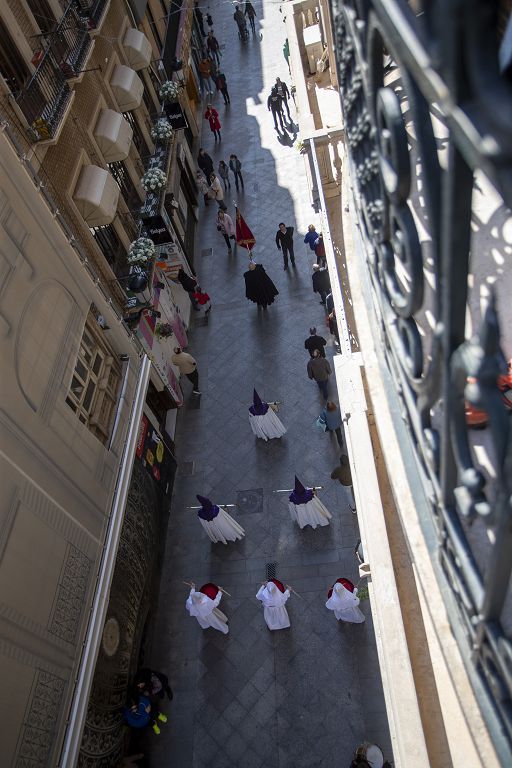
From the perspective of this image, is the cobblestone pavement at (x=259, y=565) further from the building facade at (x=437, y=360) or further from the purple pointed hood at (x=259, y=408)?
the building facade at (x=437, y=360)

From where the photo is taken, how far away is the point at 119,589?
12109 mm

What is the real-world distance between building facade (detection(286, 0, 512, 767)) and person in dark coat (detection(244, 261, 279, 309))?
12.0 meters

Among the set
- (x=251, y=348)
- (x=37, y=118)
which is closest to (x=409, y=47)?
(x=37, y=118)

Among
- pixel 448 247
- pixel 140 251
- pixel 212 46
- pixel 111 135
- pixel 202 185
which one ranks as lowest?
pixel 448 247

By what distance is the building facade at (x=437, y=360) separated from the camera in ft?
5.24

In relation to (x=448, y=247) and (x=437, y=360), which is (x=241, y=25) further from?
(x=448, y=247)

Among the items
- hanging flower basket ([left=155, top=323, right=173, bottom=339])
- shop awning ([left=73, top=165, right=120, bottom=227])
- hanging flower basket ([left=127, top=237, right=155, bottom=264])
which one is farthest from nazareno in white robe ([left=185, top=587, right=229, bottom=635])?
shop awning ([left=73, top=165, right=120, bottom=227])

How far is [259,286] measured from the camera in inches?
750

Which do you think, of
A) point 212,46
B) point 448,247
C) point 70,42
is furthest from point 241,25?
point 448,247

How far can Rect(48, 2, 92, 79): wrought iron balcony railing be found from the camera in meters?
12.9

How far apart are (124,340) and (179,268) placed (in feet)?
19.6

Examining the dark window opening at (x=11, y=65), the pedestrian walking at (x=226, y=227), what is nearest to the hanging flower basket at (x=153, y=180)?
the pedestrian walking at (x=226, y=227)

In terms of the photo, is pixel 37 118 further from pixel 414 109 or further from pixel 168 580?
pixel 414 109

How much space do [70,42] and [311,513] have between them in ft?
36.5
